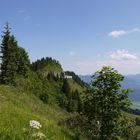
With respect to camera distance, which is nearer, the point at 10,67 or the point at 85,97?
the point at 85,97

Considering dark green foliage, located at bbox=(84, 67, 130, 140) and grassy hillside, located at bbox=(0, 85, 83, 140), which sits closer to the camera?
grassy hillside, located at bbox=(0, 85, 83, 140)

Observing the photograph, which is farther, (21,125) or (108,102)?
(108,102)

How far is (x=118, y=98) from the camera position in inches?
651

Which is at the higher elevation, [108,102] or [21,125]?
[108,102]

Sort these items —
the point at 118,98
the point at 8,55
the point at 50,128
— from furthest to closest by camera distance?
the point at 8,55, the point at 118,98, the point at 50,128

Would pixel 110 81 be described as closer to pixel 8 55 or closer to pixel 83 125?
pixel 83 125

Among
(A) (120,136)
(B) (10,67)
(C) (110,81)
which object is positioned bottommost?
(A) (120,136)

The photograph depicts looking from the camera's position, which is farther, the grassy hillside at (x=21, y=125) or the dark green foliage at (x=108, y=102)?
the dark green foliage at (x=108, y=102)

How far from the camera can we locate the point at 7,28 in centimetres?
6272

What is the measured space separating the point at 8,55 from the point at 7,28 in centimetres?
502

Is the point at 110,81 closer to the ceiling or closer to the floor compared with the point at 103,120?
closer to the ceiling

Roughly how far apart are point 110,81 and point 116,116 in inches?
67.5

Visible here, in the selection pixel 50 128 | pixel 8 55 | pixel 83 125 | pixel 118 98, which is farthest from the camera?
pixel 8 55

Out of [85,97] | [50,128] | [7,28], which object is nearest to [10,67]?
[7,28]
